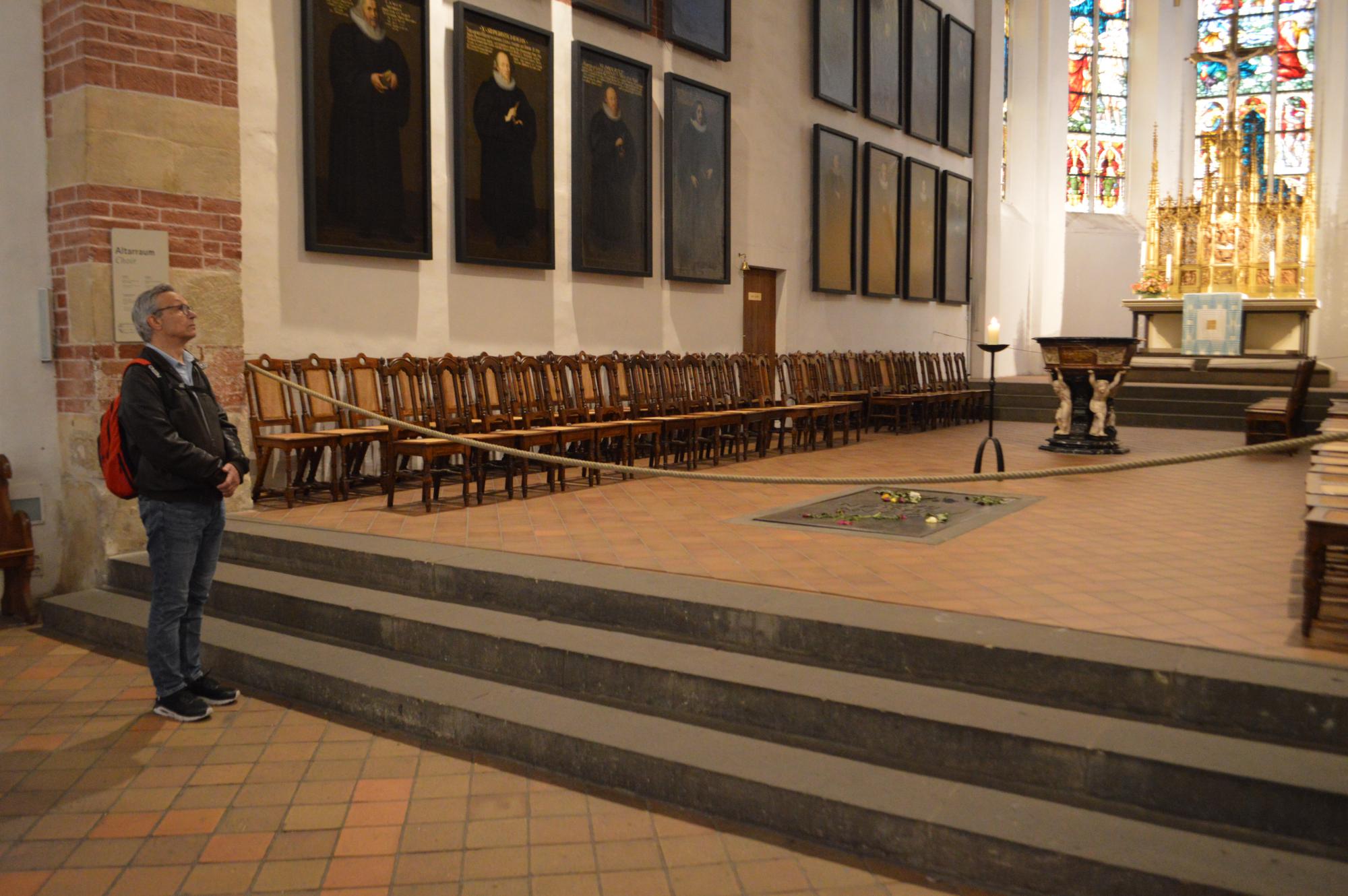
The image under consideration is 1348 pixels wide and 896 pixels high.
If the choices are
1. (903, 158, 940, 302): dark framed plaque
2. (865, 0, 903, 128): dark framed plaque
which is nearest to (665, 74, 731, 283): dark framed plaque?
(865, 0, 903, 128): dark framed plaque

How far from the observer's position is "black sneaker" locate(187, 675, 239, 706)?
4.10 metres

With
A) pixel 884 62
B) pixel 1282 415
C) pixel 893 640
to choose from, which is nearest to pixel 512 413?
pixel 893 640

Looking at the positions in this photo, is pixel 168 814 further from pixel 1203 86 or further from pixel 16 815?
pixel 1203 86

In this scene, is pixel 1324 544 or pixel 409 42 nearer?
pixel 1324 544

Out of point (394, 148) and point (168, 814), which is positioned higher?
point (394, 148)

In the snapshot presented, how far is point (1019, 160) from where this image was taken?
20703 mm

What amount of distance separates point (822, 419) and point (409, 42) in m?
6.83

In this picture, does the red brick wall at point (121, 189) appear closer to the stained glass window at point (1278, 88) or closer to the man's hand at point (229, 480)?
the man's hand at point (229, 480)

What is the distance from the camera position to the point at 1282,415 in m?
10.3

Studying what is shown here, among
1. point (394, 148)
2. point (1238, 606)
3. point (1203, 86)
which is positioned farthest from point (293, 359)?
point (1203, 86)

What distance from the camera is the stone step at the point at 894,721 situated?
2850 millimetres

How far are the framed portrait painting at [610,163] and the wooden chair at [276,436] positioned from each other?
3.59 metres

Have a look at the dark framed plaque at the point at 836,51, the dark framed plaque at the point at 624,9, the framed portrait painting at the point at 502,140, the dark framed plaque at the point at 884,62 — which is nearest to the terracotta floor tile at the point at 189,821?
the framed portrait painting at the point at 502,140

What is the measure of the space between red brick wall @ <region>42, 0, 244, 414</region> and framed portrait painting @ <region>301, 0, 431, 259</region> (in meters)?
1.27
